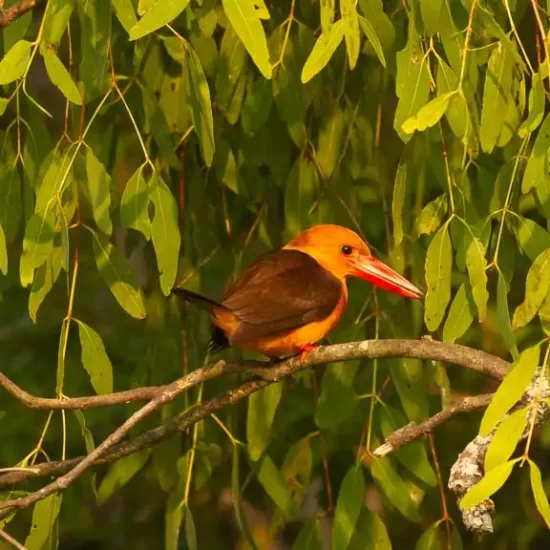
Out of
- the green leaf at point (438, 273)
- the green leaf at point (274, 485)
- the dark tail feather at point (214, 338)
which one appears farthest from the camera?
the green leaf at point (274, 485)

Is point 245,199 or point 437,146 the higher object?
point 437,146

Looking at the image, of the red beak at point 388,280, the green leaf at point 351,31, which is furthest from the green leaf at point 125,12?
the red beak at point 388,280

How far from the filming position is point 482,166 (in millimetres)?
2441

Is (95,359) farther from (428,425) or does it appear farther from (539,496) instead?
(539,496)

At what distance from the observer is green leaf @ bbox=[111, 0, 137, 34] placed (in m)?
1.89

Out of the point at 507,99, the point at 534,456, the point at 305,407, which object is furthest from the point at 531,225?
the point at 534,456

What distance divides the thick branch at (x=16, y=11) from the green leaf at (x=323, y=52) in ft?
1.83

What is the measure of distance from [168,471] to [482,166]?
2.76ft

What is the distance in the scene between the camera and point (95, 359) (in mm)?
2191

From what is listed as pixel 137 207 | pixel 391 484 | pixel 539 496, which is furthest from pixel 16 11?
pixel 539 496

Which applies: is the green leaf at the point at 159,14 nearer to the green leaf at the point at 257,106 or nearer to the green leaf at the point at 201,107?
the green leaf at the point at 201,107

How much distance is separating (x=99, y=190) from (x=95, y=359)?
0.30m

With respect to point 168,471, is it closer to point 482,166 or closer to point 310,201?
point 310,201

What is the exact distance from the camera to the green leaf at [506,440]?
1.40 m
